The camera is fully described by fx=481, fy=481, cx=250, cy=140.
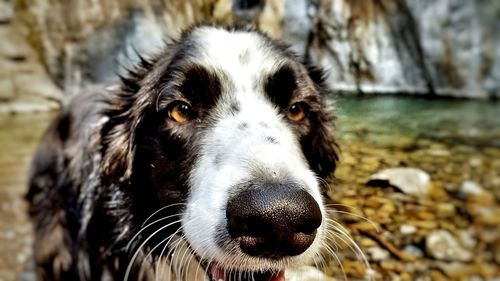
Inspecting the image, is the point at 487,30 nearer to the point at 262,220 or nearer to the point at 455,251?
the point at 455,251

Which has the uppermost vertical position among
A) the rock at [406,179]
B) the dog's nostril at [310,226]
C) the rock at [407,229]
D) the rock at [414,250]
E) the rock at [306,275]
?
the dog's nostril at [310,226]

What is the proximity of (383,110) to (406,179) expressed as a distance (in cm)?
58

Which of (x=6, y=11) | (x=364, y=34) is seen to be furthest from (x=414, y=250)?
(x=6, y=11)

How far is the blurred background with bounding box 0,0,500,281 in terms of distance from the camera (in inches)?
61.9

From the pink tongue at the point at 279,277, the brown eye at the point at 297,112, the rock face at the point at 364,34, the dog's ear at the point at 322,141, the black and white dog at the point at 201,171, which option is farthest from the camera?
the rock face at the point at 364,34

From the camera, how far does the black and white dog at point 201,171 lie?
50.3 inches

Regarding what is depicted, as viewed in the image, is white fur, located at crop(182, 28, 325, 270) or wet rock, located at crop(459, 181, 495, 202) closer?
white fur, located at crop(182, 28, 325, 270)

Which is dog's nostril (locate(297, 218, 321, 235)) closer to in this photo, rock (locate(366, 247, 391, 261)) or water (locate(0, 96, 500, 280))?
rock (locate(366, 247, 391, 261))

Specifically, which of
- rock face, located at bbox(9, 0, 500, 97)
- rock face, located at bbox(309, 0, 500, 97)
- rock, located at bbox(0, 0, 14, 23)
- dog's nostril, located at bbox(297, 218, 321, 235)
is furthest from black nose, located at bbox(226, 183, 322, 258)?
rock, located at bbox(0, 0, 14, 23)

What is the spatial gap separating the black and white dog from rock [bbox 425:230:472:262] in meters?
0.33

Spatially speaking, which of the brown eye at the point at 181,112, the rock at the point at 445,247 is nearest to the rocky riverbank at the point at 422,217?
the rock at the point at 445,247

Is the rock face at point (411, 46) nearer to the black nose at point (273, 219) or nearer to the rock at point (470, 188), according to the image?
the rock at point (470, 188)

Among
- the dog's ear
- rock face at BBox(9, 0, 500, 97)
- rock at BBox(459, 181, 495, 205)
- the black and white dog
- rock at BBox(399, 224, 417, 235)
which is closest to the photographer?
the black and white dog

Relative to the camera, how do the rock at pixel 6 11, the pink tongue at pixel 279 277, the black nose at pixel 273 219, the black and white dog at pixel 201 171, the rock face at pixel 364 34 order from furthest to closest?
the rock at pixel 6 11 < the rock face at pixel 364 34 < the pink tongue at pixel 279 277 < the black and white dog at pixel 201 171 < the black nose at pixel 273 219
